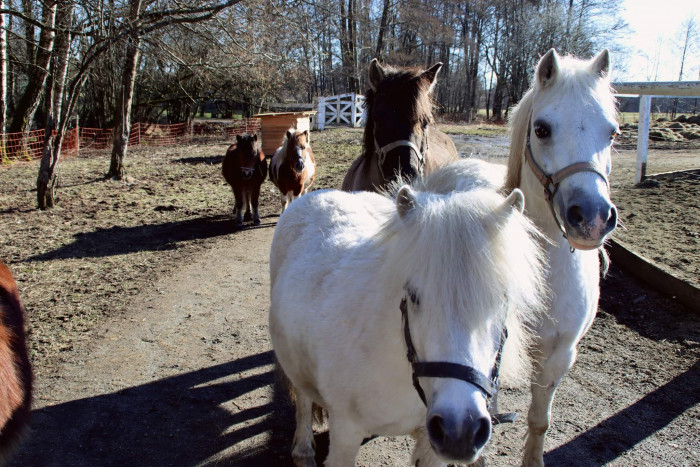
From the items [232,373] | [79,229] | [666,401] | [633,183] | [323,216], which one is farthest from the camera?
[633,183]

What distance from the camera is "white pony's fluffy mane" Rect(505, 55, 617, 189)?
7.15 ft

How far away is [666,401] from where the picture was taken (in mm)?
3328

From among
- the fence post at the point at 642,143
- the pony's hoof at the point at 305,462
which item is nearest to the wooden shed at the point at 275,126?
the fence post at the point at 642,143

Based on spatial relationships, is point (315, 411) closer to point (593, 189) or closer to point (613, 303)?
point (593, 189)

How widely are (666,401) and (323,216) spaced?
2.87 m

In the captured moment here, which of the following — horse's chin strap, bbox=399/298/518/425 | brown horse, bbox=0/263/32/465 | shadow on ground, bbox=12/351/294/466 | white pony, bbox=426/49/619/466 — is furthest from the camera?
shadow on ground, bbox=12/351/294/466

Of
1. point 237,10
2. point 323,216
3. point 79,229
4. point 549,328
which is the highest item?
point 237,10

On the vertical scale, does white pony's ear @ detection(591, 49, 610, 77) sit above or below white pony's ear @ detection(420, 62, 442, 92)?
below

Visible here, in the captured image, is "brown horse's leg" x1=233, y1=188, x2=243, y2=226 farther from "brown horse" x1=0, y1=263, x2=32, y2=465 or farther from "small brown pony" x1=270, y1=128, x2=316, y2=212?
"brown horse" x1=0, y1=263, x2=32, y2=465

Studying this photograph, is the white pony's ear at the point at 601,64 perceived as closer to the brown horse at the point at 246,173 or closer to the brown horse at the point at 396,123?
the brown horse at the point at 396,123

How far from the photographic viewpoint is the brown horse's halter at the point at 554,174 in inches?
78.4

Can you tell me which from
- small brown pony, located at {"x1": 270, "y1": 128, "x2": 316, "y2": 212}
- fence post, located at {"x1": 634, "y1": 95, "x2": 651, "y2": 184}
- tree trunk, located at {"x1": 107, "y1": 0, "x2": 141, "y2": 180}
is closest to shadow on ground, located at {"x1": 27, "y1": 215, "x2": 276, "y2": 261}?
small brown pony, located at {"x1": 270, "y1": 128, "x2": 316, "y2": 212}

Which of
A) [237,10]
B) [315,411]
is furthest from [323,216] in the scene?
[237,10]

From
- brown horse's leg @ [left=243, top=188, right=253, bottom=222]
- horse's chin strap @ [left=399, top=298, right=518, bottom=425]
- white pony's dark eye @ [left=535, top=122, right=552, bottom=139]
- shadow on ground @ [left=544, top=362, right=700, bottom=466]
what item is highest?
white pony's dark eye @ [left=535, top=122, right=552, bottom=139]
